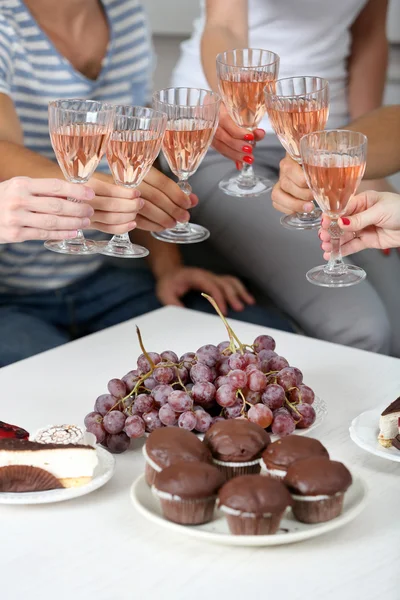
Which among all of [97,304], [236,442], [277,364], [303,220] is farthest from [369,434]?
[97,304]

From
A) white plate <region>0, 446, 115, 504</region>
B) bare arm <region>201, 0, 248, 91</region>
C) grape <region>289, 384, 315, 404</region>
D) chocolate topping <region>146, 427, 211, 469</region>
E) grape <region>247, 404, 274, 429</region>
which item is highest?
bare arm <region>201, 0, 248, 91</region>

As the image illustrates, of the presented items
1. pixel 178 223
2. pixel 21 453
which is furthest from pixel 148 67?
pixel 21 453

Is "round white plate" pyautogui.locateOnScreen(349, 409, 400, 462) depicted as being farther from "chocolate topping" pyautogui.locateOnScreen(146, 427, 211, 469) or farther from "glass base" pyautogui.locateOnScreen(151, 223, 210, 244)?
"glass base" pyautogui.locateOnScreen(151, 223, 210, 244)

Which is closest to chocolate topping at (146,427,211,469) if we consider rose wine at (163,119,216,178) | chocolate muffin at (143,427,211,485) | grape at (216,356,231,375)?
chocolate muffin at (143,427,211,485)

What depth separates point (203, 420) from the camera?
1139mm

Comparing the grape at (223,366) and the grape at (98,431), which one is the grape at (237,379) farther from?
the grape at (98,431)

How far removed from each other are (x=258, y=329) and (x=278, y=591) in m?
0.81

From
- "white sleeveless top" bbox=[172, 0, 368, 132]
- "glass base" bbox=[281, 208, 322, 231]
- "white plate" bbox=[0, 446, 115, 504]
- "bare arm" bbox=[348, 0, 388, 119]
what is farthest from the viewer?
"bare arm" bbox=[348, 0, 388, 119]

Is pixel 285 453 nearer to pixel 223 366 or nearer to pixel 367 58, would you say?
pixel 223 366

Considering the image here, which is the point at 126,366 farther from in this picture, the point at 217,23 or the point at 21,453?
the point at 217,23

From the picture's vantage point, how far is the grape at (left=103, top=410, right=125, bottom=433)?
1.16 metres

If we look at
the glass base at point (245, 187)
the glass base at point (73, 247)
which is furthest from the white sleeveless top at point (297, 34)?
the glass base at point (73, 247)

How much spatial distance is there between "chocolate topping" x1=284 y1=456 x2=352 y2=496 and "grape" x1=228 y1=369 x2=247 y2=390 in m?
0.22

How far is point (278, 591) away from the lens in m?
0.90
